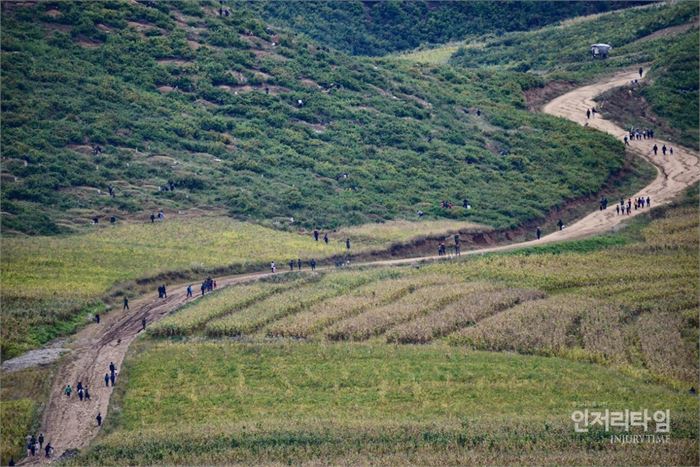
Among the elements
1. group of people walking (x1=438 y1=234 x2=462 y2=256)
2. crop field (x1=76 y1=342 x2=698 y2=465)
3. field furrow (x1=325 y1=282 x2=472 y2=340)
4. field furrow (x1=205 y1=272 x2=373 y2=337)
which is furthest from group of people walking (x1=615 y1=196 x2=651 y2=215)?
crop field (x1=76 y1=342 x2=698 y2=465)

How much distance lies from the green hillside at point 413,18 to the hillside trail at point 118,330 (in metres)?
51.4

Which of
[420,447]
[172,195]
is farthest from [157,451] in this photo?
[172,195]

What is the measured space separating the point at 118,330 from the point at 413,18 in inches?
4188

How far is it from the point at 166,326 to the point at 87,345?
4318 millimetres

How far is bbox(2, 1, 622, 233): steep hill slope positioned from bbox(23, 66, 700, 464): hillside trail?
4618 millimetres

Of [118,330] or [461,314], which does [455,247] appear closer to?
[461,314]

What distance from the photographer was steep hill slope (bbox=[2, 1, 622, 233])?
91500 millimetres

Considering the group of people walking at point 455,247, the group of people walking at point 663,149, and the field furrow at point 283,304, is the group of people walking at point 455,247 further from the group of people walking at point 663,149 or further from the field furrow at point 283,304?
the group of people walking at point 663,149

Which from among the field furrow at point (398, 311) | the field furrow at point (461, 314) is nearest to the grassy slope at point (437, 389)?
the field furrow at point (461, 314)

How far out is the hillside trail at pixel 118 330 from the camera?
55.8 meters

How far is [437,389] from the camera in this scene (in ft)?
193

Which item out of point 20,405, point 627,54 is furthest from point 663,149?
point 20,405

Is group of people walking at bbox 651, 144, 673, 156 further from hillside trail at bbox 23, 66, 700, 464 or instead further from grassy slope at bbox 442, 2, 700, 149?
grassy slope at bbox 442, 2, 700, 149

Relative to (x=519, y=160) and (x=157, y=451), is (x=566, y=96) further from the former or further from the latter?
(x=157, y=451)
